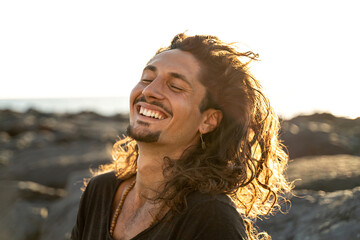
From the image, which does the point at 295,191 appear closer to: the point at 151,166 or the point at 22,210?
the point at 151,166

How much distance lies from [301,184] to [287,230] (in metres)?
1.39

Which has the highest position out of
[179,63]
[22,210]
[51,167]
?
[179,63]

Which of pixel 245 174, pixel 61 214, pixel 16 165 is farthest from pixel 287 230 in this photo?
pixel 16 165

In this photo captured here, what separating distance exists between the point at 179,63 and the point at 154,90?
300 millimetres

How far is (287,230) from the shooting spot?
11.7ft

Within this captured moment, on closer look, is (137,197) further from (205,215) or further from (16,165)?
(16,165)

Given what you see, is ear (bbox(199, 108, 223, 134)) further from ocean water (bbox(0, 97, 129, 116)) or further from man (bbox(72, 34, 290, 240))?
ocean water (bbox(0, 97, 129, 116))

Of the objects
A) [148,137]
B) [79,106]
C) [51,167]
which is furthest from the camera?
[79,106]

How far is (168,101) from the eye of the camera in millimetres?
3074

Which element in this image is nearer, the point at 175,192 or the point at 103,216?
the point at 175,192

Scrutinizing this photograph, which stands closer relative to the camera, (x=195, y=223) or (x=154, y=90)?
(x=195, y=223)

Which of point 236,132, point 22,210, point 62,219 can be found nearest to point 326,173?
point 236,132

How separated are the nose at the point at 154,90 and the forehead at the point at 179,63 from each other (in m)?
0.12

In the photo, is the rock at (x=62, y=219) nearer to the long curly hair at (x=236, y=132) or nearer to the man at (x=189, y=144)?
the man at (x=189, y=144)
